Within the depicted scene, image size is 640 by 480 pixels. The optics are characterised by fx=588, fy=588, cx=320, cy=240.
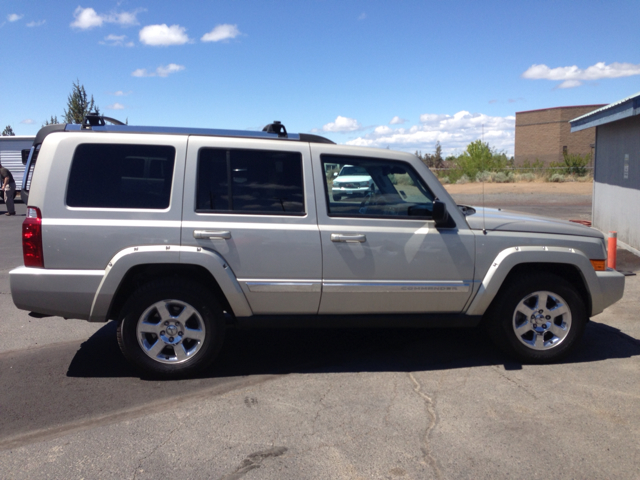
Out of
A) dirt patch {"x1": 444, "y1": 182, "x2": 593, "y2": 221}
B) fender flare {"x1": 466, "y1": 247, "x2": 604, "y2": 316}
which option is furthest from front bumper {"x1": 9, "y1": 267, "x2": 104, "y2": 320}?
dirt patch {"x1": 444, "y1": 182, "x2": 593, "y2": 221}

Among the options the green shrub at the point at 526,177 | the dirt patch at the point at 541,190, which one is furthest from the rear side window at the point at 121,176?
the green shrub at the point at 526,177

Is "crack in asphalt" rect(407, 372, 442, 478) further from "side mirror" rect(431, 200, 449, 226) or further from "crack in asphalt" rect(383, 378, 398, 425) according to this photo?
"side mirror" rect(431, 200, 449, 226)

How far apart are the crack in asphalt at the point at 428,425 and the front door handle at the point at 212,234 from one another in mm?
1935

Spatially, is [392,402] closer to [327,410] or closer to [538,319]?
[327,410]

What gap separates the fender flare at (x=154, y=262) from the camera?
15.1ft

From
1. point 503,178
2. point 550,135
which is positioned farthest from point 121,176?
point 550,135

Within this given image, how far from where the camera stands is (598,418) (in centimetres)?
415

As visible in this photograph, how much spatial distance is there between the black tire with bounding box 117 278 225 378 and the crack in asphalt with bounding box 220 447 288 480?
1.40 meters

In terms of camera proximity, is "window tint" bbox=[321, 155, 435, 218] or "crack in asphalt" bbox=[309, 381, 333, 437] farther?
"window tint" bbox=[321, 155, 435, 218]

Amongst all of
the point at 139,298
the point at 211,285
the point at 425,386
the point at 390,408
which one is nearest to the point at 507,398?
the point at 425,386

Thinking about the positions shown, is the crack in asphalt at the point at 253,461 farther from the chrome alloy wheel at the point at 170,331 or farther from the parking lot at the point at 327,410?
the chrome alloy wheel at the point at 170,331

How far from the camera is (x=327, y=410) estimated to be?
4277mm

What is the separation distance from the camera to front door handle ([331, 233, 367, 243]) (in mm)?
4820

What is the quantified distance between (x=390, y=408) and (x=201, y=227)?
2.02 meters
